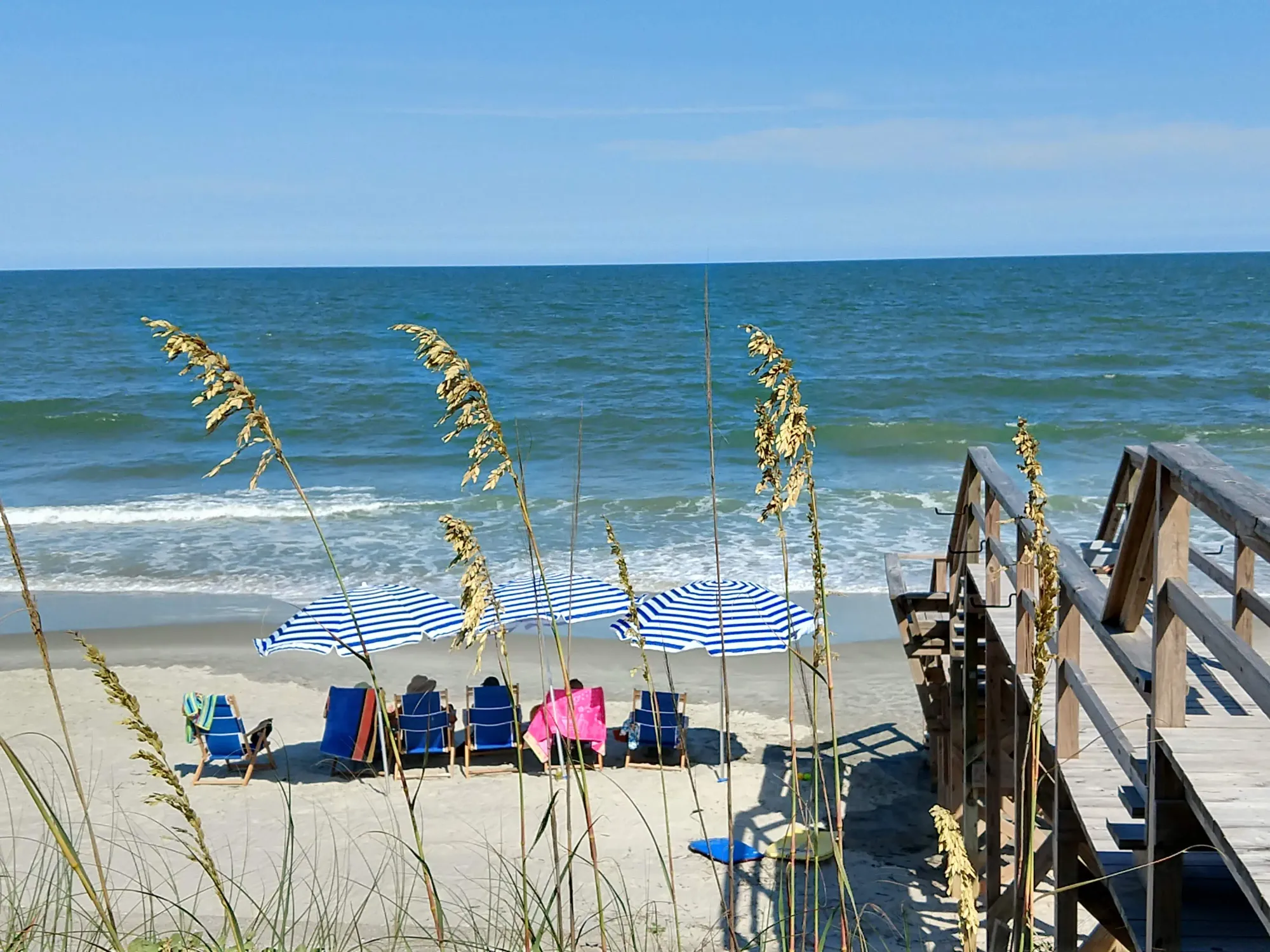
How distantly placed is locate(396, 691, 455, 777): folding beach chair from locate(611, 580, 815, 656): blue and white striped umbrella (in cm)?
166

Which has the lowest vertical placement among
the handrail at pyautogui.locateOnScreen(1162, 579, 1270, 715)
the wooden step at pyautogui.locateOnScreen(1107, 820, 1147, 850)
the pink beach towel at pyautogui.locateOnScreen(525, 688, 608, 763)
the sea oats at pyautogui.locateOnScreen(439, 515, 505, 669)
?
the pink beach towel at pyautogui.locateOnScreen(525, 688, 608, 763)

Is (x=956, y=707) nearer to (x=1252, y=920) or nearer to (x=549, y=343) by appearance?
(x=1252, y=920)

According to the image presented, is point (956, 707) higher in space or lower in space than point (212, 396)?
lower

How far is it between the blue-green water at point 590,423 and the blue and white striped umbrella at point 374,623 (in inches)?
57.4

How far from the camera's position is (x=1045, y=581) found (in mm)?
1480

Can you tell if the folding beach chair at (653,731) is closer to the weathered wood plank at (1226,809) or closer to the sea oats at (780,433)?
the weathered wood plank at (1226,809)

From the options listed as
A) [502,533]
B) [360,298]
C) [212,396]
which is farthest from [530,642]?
[360,298]

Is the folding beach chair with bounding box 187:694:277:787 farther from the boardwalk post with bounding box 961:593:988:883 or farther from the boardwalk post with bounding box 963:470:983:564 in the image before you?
the boardwalk post with bounding box 963:470:983:564

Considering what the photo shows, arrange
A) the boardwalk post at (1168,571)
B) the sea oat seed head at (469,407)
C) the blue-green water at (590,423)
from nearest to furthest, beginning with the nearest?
the sea oat seed head at (469,407) → the boardwalk post at (1168,571) → the blue-green water at (590,423)

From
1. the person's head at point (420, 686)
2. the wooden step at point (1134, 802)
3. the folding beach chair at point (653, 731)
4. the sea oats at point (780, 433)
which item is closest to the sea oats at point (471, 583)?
the sea oats at point (780, 433)

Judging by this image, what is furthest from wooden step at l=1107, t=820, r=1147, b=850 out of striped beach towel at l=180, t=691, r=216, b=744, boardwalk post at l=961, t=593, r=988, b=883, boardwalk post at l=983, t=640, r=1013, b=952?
striped beach towel at l=180, t=691, r=216, b=744

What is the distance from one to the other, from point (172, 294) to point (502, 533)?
77086 millimetres

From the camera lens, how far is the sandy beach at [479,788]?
655cm

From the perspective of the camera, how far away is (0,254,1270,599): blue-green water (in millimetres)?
16328
